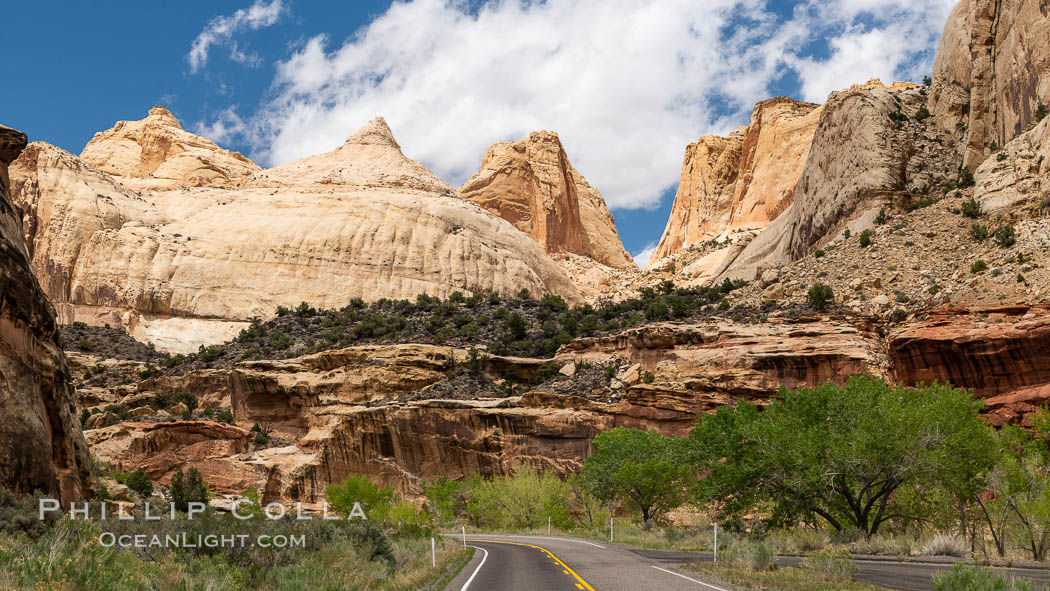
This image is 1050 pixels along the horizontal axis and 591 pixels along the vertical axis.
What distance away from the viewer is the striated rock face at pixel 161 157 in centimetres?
12456

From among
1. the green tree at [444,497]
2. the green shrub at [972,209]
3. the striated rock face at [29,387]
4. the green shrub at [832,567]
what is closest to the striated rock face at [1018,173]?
the green shrub at [972,209]

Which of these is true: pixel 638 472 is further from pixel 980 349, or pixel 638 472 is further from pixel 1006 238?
pixel 1006 238

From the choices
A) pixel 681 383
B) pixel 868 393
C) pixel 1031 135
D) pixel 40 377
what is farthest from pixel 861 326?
pixel 40 377

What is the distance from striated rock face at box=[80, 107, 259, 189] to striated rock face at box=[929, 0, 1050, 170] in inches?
3837

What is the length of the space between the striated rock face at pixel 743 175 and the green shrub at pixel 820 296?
2376 inches

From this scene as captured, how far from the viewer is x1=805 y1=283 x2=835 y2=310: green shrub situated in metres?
55.3

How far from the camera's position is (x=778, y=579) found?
49.0 feet

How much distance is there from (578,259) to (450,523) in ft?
343

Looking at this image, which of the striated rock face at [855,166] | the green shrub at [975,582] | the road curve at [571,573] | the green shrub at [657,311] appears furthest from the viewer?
the green shrub at [657,311]

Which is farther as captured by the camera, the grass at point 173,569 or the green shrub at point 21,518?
the green shrub at point 21,518

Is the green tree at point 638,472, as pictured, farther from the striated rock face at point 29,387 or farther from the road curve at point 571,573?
the striated rock face at point 29,387

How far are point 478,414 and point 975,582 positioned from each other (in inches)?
1797

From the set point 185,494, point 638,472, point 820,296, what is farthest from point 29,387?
point 820,296

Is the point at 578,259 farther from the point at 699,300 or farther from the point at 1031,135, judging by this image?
the point at 1031,135
